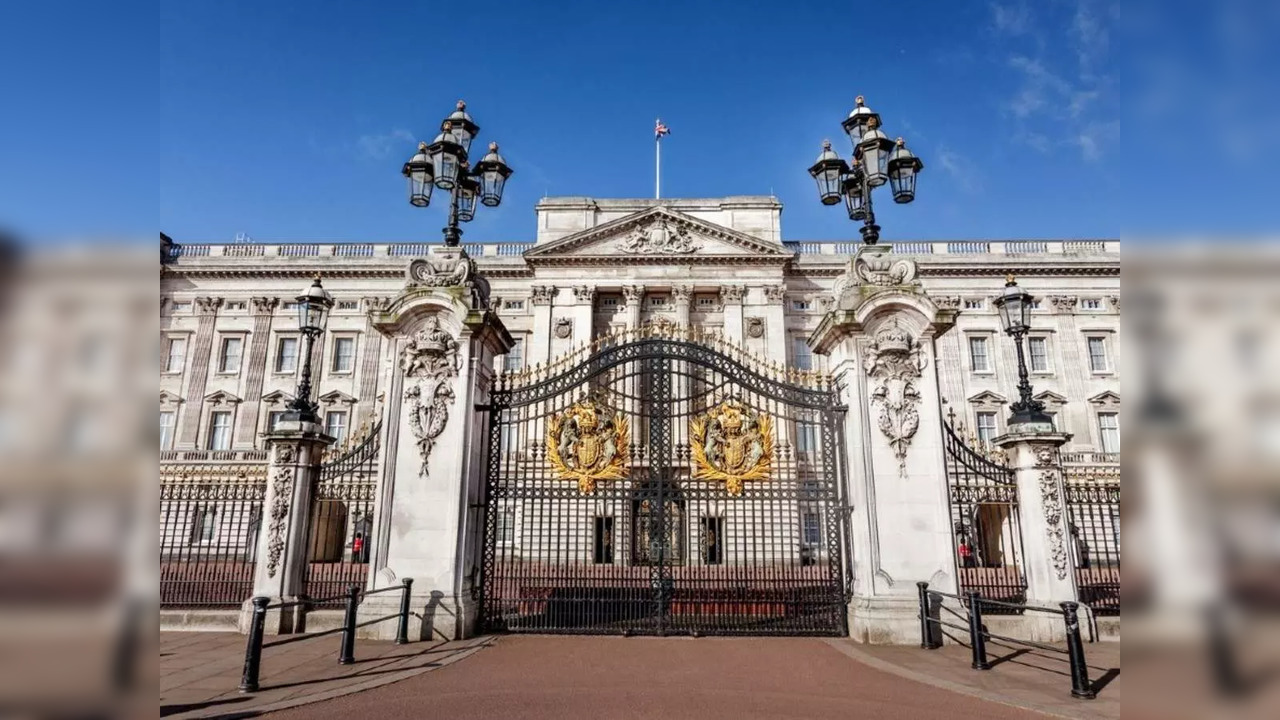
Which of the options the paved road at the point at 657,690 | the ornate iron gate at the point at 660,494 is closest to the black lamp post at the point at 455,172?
the ornate iron gate at the point at 660,494

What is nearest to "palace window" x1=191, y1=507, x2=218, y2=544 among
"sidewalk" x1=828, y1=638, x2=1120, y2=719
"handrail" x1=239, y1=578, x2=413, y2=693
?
"handrail" x1=239, y1=578, x2=413, y2=693

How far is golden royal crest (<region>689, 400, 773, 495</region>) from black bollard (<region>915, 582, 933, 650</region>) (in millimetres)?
3128

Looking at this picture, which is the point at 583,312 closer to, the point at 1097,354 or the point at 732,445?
the point at 732,445

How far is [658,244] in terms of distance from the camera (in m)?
40.7

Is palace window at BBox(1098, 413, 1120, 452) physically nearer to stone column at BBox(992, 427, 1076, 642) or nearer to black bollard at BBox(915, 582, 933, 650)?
stone column at BBox(992, 427, 1076, 642)

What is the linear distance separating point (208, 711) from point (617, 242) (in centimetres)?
3625

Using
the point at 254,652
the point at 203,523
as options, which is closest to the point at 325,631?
the point at 254,652

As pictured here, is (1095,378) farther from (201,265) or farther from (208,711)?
(201,265)

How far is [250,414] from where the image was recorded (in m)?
40.1

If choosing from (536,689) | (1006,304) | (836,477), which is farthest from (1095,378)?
(536,689)

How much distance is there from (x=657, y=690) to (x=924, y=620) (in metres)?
4.72

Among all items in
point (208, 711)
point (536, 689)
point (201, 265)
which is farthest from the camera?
point (201, 265)
